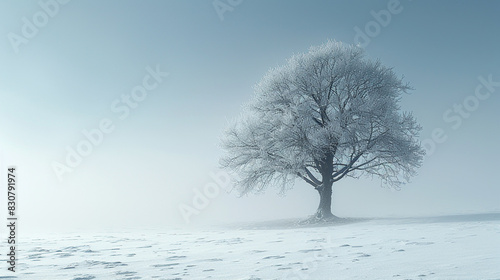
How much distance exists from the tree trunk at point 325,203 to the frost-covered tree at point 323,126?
53 millimetres

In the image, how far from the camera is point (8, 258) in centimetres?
782

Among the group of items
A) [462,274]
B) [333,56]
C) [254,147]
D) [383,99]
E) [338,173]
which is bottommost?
[462,274]

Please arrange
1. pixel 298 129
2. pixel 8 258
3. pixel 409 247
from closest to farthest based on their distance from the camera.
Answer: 1. pixel 409 247
2. pixel 8 258
3. pixel 298 129

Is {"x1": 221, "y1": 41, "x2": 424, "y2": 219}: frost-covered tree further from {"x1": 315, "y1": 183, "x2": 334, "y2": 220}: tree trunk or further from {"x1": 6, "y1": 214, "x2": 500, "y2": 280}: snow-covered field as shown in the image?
{"x1": 6, "y1": 214, "x2": 500, "y2": 280}: snow-covered field

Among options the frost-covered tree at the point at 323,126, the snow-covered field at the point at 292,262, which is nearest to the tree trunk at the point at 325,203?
the frost-covered tree at the point at 323,126

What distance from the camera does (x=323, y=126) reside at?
20.3 meters

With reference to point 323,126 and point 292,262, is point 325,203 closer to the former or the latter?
point 323,126

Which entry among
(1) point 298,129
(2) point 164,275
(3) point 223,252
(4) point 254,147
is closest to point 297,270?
(2) point 164,275

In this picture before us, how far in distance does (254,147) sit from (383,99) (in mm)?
7503

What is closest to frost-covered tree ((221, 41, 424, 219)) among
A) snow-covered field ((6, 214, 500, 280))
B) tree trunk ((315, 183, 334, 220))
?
tree trunk ((315, 183, 334, 220))

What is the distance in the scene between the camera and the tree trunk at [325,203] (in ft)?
65.3

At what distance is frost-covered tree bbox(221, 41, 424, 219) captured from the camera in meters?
19.4

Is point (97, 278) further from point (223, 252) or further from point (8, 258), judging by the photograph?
point (8, 258)

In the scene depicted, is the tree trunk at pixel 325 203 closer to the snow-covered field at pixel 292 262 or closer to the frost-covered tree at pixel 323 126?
the frost-covered tree at pixel 323 126
